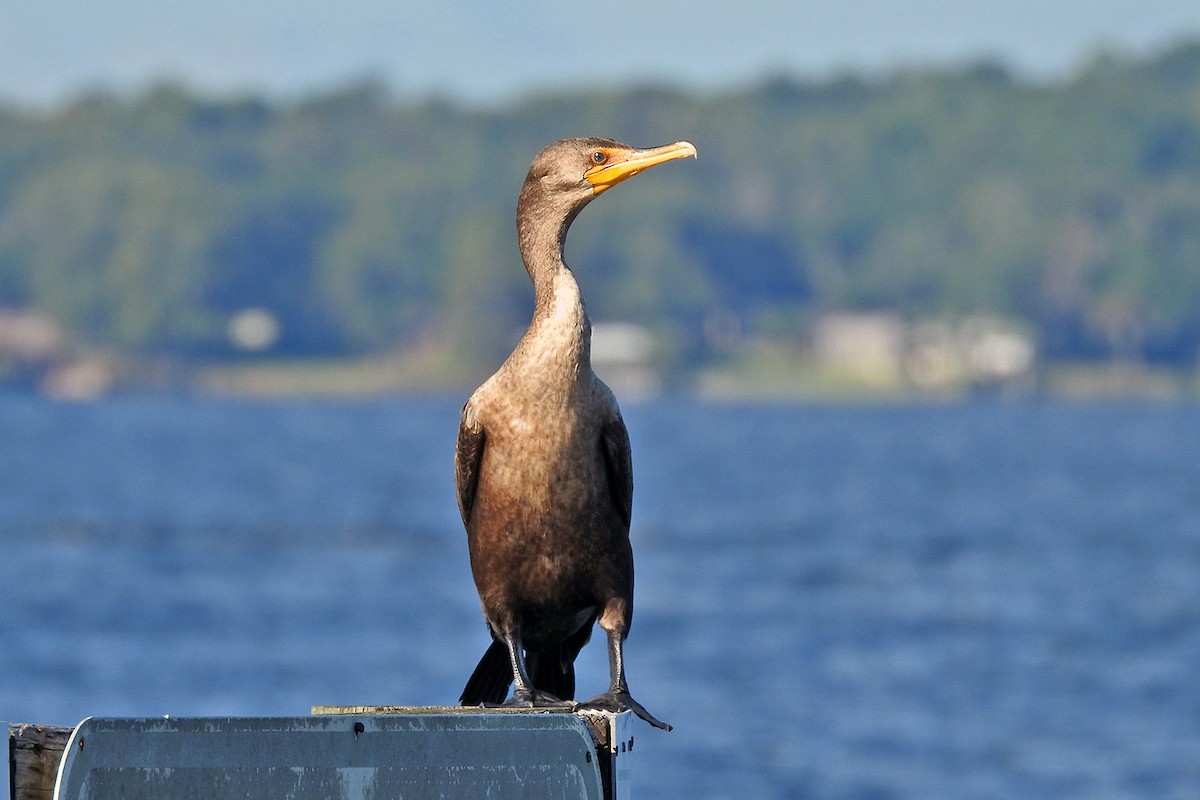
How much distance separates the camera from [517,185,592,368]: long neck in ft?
19.9

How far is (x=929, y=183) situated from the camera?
199 m

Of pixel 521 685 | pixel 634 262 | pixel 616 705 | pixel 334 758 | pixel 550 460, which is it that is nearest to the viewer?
pixel 334 758

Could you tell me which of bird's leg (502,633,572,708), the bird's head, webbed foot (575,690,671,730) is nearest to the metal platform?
webbed foot (575,690,671,730)

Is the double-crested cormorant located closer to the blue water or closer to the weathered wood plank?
the weathered wood plank

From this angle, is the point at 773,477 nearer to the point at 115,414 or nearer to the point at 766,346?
the point at 115,414

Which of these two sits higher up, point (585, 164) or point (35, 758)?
point (585, 164)

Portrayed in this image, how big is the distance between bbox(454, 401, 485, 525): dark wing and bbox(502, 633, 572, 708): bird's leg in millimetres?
403

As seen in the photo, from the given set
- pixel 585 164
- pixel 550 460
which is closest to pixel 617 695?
pixel 550 460

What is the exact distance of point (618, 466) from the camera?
247 inches

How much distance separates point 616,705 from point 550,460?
907 millimetres

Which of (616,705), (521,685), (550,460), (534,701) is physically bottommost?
(616,705)

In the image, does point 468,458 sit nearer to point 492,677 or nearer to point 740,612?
point 492,677

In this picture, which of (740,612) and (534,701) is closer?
(534,701)

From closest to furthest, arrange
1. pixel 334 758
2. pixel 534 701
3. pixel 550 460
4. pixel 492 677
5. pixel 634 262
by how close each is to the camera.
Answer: pixel 334 758
pixel 534 701
pixel 550 460
pixel 492 677
pixel 634 262
